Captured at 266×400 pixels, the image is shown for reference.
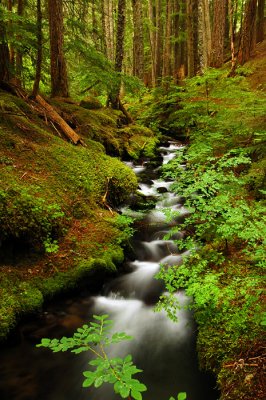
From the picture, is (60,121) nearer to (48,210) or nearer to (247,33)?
(48,210)

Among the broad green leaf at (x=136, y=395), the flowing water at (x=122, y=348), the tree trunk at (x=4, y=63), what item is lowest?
the flowing water at (x=122, y=348)

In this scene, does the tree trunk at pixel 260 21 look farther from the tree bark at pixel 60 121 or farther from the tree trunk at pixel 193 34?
the tree bark at pixel 60 121

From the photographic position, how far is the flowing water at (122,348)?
3.52 metres

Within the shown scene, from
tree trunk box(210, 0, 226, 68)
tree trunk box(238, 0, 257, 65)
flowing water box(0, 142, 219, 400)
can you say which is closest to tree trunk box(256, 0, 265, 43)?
tree trunk box(238, 0, 257, 65)

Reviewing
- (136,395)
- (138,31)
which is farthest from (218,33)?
(136,395)

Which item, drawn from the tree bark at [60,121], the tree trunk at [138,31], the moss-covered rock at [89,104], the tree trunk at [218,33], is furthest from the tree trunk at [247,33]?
the tree bark at [60,121]

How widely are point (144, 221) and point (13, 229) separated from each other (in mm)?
3063

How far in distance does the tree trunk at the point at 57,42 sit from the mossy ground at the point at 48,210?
1.95 metres

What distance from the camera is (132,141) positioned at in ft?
37.2

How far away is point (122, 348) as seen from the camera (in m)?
4.29

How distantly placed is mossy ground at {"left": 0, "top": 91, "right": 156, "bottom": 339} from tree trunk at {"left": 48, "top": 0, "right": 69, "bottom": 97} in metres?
1.95

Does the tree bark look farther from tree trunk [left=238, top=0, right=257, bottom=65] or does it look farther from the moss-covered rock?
A: tree trunk [left=238, top=0, right=257, bottom=65]

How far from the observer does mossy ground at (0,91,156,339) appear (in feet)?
15.0

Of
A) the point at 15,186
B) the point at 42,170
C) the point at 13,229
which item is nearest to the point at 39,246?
the point at 13,229
